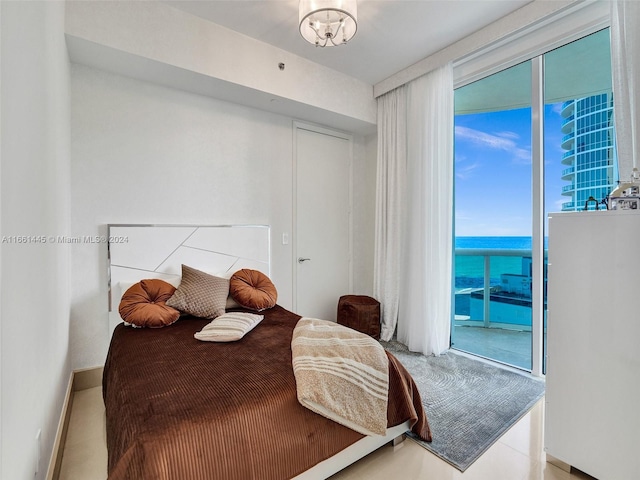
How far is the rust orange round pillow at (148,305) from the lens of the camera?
7.22ft

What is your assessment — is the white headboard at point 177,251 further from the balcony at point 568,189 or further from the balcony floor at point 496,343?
the balcony at point 568,189

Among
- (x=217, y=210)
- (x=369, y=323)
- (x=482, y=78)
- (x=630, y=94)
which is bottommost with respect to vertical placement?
(x=369, y=323)

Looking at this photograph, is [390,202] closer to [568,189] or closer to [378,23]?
[568,189]

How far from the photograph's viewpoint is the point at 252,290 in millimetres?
2725

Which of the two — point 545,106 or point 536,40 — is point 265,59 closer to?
point 536,40

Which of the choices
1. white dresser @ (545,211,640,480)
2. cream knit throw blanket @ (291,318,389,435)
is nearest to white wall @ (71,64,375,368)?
cream knit throw blanket @ (291,318,389,435)

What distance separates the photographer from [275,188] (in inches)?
134

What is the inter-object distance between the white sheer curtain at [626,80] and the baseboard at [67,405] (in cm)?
350

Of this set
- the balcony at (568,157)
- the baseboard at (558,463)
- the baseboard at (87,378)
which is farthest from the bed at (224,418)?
the balcony at (568,157)

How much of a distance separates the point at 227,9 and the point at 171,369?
2550 mm

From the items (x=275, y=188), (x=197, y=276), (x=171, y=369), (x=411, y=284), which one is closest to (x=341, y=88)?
(x=275, y=188)

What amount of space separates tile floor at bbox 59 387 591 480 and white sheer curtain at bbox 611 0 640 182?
1701 mm

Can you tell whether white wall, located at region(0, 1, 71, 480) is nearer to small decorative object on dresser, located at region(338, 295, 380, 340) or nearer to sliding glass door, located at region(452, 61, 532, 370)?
small decorative object on dresser, located at region(338, 295, 380, 340)

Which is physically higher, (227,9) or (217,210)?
(227,9)
